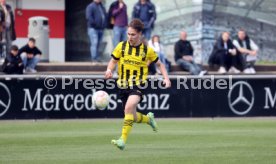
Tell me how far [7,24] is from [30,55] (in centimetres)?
118

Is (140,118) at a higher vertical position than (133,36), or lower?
lower

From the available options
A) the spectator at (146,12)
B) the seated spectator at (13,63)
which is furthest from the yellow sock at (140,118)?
the spectator at (146,12)

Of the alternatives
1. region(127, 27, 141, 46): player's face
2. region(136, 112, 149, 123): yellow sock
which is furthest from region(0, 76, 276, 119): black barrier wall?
region(127, 27, 141, 46): player's face

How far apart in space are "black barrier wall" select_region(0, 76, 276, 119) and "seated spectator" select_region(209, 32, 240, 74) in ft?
7.53

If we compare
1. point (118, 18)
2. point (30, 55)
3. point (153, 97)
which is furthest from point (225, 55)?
point (30, 55)

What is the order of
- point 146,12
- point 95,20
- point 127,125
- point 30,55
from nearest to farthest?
point 127,125 < point 30,55 < point 95,20 < point 146,12

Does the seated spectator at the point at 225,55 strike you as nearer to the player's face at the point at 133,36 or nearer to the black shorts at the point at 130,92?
the black shorts at the point at 130,92

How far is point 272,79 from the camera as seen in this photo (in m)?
22.1

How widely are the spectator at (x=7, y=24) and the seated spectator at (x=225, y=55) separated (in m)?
6.04

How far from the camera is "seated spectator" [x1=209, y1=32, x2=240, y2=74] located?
24.2 meters

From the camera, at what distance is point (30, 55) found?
22.9 meters

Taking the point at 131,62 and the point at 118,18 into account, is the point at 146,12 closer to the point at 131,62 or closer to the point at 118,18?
the point at 118,18

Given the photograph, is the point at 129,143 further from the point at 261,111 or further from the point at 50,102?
the point at 261,111

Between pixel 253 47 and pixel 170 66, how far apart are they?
107 inches
